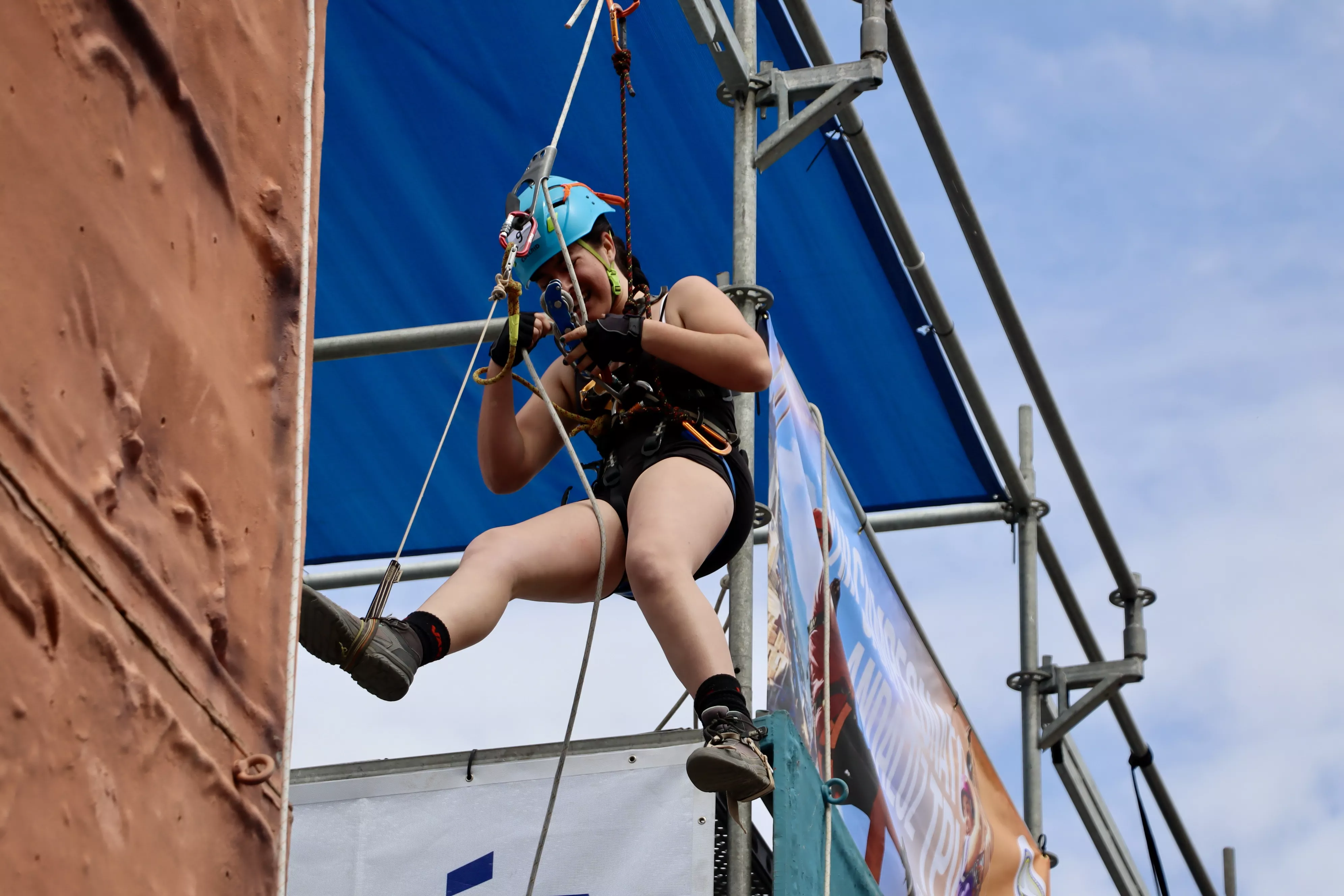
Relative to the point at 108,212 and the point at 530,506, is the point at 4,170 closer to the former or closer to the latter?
the point at 108,212

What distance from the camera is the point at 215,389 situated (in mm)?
1609

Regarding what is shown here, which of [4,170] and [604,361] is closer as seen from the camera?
[4,170]

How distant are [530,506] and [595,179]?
166cm

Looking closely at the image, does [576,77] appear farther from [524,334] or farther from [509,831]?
[509,831]

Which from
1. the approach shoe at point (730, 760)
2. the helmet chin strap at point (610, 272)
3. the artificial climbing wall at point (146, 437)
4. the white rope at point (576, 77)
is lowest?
the artificial climbing wall at point (146, 437)

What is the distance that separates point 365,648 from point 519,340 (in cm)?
76

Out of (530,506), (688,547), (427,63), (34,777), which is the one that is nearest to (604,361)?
(688,547)

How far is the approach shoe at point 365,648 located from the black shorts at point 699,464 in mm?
686

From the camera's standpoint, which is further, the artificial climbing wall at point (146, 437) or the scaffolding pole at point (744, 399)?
the scaffolding pole at point (744, 399)

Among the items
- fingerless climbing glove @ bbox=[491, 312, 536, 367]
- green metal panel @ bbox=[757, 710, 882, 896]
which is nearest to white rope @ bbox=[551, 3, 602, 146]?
fingerless climbing glove @ bbox=[491, 312, 536, 367]

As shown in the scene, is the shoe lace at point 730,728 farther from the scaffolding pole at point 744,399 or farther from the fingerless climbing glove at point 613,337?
the fingerless climbing glove at point 613,337

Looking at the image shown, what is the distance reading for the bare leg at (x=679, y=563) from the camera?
3.23 m

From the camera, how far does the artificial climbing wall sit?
130 cm

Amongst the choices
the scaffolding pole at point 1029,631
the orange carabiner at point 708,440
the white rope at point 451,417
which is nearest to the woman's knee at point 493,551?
the white rope at point 451,417
